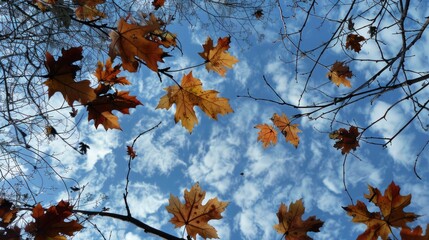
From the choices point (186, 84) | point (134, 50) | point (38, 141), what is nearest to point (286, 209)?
point (186, 84)

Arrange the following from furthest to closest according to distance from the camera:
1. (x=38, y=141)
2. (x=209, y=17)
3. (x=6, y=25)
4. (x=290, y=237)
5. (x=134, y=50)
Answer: (x=209, y=17)
(x=38, y=141)
(x=6, y=25)
(x=290, y=237)
(x=134, y=50)

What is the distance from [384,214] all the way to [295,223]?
40 centimetres

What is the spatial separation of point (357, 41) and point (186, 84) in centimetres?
163

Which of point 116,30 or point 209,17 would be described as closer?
point 116,30

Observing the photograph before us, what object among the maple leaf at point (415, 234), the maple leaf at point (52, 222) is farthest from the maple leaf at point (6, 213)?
the maple leaf at point (415, 234)

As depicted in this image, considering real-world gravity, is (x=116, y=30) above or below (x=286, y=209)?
above

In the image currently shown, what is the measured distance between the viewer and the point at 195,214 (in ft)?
5.11

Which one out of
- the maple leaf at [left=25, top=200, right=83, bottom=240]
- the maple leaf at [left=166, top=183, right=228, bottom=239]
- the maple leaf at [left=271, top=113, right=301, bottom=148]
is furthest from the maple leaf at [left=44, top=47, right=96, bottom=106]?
the maple leaf at [left=271, top=113, right=301, bottom=148]

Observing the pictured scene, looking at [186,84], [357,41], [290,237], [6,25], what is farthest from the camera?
[6,25]

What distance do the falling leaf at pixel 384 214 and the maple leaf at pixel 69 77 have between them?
117 cm

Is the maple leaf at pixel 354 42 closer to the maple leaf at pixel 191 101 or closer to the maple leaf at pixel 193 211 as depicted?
the maple leaf at pixel 191 101

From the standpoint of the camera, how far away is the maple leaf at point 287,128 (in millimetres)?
2670

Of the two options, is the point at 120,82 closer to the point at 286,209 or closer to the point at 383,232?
the point at 286,209

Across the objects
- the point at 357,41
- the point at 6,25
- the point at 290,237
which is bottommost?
the point at 290,237
